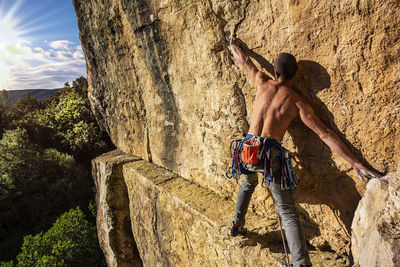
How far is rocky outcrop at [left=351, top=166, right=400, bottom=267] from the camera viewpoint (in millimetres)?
1490

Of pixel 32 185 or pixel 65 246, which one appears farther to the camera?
pixel 32 185

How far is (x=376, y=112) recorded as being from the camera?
196 cm

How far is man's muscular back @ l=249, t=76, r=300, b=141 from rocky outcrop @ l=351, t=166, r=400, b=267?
78 centimetres

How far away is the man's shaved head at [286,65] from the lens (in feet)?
7.07

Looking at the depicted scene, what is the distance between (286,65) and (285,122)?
48 cm

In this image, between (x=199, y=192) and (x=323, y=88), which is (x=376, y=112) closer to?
(x=323, y=88)

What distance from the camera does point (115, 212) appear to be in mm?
5254

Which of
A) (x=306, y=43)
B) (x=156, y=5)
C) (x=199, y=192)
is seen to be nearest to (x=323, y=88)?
(x=306, y=43)

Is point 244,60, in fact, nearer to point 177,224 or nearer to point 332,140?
point 332,140

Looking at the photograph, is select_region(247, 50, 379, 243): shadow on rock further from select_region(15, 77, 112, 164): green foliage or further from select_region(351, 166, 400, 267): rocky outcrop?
select_region(15, 77, 112, 164): green foliage

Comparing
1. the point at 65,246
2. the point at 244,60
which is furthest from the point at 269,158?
the point at 65,246

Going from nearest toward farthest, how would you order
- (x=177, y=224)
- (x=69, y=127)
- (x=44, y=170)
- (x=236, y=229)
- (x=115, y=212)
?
(x=236, y=229) < (x=177, y=224) < (x=115, y=212) < (x=44, y=170) < (x=69, y=127)

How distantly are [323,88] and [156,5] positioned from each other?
2326 millimetres

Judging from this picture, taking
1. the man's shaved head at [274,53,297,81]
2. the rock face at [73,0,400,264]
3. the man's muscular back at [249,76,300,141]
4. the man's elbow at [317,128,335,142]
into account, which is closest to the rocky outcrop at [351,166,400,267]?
the rock face at [73,0,400,264]
